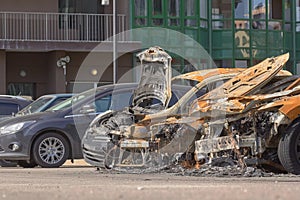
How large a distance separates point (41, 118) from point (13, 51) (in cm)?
1664

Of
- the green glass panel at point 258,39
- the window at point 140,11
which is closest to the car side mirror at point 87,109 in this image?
the window at point 140,11

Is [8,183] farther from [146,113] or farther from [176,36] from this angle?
[176,36]

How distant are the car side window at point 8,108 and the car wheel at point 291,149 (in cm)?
958

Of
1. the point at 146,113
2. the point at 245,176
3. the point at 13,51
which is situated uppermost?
the point at 13,51

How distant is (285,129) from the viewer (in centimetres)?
1279

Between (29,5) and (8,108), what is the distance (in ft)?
45.3

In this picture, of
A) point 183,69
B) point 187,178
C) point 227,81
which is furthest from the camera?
point 183,69

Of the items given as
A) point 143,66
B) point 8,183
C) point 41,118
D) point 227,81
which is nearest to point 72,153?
point 41,118

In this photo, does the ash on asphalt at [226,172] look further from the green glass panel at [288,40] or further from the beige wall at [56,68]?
the green glass panel at [288,40]

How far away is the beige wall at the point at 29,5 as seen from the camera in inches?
1330

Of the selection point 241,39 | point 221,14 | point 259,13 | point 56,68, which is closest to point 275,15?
point 259,13

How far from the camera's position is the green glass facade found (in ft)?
117

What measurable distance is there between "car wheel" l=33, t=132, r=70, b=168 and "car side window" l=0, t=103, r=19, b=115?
3.19m

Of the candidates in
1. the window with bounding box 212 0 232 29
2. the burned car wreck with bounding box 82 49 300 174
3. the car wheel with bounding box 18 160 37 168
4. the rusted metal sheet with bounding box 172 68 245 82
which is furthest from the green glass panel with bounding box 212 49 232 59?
the burned car wreck with bounding box 82 49 300 174
